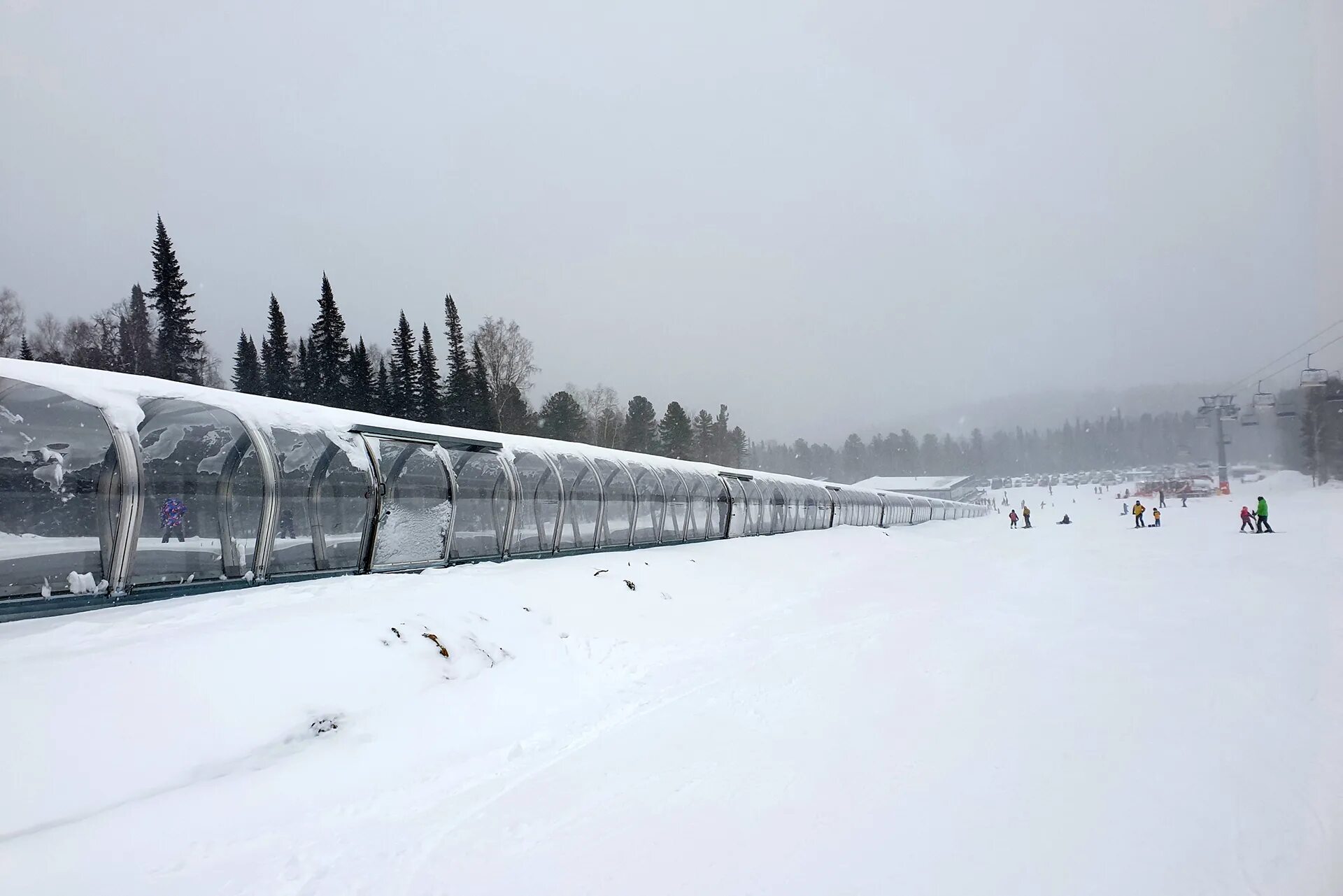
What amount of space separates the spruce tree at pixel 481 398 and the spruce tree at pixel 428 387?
3210 mm

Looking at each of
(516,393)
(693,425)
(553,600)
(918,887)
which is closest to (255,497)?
(553,600)

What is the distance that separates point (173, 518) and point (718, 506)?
51.5 ft

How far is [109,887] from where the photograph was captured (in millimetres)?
3467

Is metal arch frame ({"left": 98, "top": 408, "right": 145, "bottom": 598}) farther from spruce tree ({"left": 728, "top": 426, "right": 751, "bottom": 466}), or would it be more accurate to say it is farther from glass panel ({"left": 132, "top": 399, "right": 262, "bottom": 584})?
spruce tree ({"left": 728, "top": 426, "right": 751, "bottom": 466})

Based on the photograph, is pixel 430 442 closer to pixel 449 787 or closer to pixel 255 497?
pixel 255 497

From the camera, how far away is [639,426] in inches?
2837

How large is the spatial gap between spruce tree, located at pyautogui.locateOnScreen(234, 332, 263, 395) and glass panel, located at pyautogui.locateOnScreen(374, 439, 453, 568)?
5217 centimetres

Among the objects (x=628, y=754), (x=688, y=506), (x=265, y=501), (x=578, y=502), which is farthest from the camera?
(x=688, y=506)

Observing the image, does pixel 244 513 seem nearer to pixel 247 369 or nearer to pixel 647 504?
pixel 647 504

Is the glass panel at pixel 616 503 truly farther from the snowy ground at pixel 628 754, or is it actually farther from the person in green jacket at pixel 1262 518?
the person in green jacket at pixel 1262 518

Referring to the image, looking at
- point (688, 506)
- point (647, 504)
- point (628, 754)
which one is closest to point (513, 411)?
point (688, 506)

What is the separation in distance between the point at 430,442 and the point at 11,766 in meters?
7.02

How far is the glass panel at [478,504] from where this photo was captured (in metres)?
11.0

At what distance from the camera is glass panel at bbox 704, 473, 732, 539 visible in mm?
20609
